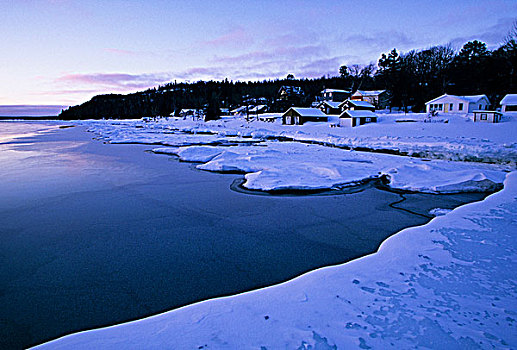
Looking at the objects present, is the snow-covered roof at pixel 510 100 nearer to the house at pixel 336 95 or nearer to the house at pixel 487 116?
the house at pixel 487 116

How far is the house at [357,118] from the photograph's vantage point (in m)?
34.5

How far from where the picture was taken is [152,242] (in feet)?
17.1

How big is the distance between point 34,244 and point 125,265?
2.04 metres

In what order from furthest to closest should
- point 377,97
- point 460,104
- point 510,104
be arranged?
point 377,97, point 460,104, point 510,104

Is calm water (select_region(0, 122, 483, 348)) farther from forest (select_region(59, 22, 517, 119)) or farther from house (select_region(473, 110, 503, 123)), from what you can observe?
forest (select_region(59, 22, 517, 119))

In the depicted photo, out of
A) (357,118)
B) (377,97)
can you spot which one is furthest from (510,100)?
(377,97)

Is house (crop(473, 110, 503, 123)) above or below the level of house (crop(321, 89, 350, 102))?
below

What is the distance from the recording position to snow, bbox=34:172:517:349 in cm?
248

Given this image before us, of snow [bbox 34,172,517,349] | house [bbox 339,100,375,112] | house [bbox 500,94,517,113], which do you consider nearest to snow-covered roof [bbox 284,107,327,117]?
house [bbox 339,100,375,112]

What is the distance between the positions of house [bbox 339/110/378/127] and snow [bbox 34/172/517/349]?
1268 inches

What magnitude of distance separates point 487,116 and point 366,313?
32.3 metres

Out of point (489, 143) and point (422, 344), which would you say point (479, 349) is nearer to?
point (422, 344)

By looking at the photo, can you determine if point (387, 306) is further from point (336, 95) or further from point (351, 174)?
point (336, 95)

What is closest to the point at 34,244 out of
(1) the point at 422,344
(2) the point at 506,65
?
(1) the point at 422,344
